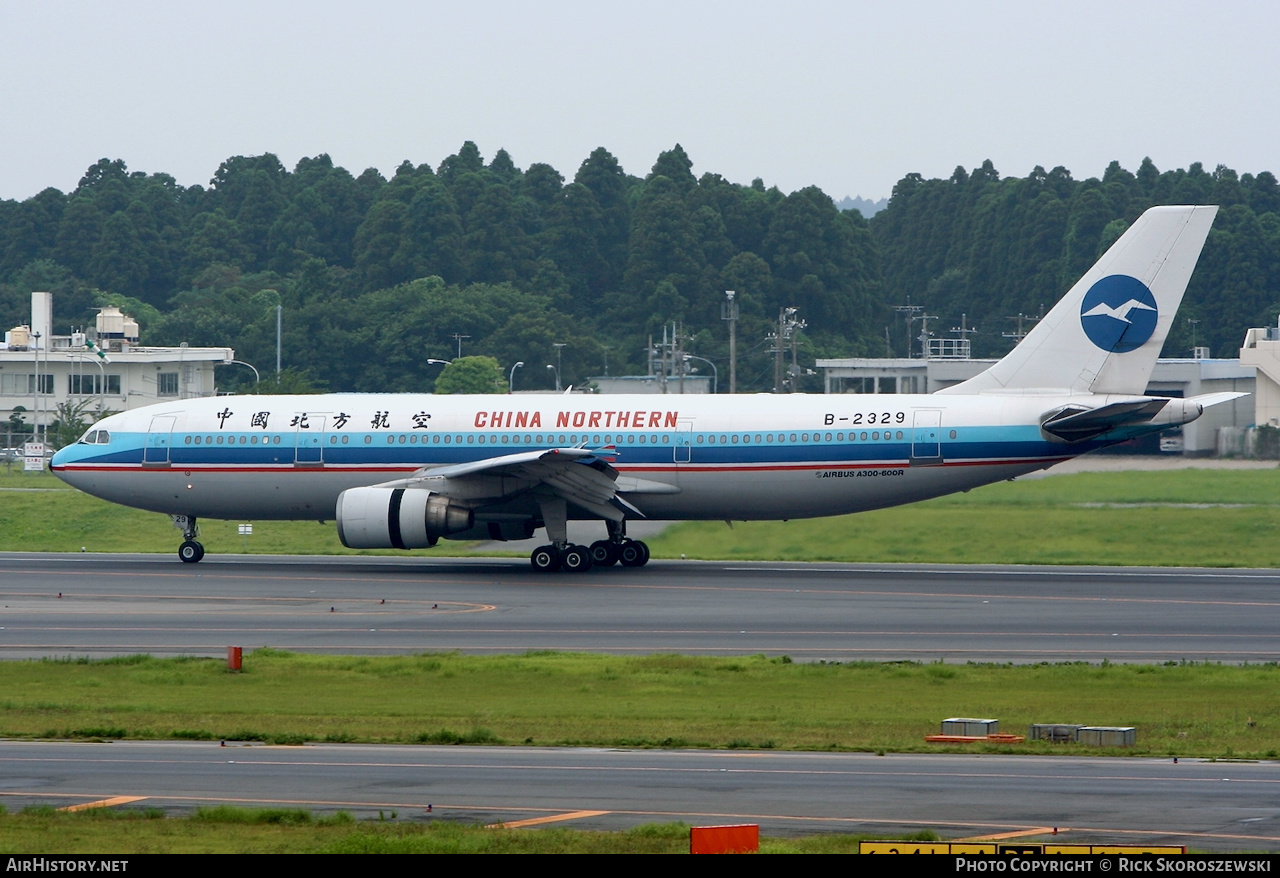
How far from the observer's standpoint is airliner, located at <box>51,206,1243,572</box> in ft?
125

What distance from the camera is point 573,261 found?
476 ft

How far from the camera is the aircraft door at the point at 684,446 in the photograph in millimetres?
39406

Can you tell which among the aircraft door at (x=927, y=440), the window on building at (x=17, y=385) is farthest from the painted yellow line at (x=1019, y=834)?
the window on building at (x=17, y=385)

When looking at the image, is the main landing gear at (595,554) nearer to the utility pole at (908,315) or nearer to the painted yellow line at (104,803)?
the painted yellow line at (104,803)

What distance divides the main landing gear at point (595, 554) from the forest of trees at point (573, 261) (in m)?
64.9

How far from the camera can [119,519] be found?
53.3 meters

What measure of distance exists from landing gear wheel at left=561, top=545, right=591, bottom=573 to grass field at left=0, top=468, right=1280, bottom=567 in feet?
14.8

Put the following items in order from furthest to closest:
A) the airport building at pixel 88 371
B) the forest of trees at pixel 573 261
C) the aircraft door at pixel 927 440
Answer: the forest of trees at pixel 573 261 < the airport building at pixel 88 371 < the aircraft door at pixel 927 440

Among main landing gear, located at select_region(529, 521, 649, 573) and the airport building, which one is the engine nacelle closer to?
main landing gear, located at select_region(529, 521, 649, 573)

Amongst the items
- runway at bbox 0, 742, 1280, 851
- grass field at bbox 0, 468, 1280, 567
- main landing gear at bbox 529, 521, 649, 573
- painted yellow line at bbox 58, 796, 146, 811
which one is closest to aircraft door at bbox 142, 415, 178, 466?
grass field at bbox 0, 468, 1280, 567

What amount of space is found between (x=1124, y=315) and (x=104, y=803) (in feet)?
98.7
